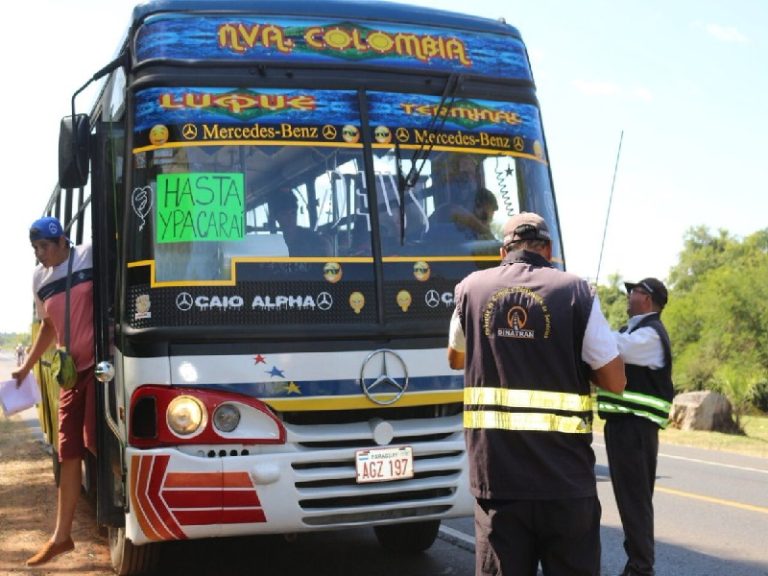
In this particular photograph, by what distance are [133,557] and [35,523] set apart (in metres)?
2.69

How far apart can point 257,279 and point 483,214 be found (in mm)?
1451

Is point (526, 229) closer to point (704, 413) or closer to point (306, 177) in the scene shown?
point (306, 177)

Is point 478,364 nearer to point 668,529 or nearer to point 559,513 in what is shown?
point 559,513

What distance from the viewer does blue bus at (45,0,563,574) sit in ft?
17.5

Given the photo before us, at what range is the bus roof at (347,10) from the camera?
581 centimetres

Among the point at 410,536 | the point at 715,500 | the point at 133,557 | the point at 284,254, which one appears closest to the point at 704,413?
the point at 715,500

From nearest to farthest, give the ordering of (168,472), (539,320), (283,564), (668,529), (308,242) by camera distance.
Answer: (539,320) → (168,472) → (308,242) → (283,564) → (668,529)

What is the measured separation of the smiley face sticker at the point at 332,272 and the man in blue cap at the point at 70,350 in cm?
181

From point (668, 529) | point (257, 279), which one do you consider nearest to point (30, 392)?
point (257, 279)

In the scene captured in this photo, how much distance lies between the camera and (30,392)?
7379mm

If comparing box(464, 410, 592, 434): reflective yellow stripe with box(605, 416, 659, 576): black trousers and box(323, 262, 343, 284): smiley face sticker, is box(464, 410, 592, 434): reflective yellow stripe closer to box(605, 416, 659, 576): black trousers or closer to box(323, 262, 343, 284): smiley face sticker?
box(323, 262, 343, 284): smiley face sticker

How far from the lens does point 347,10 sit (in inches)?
241

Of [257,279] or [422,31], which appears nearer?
[257,279]

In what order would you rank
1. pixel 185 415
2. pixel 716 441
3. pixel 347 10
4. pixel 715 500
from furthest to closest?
1. pixel 716 441
2. pixel 715 500
3. pixel 347 10
4. pixel 185 415
